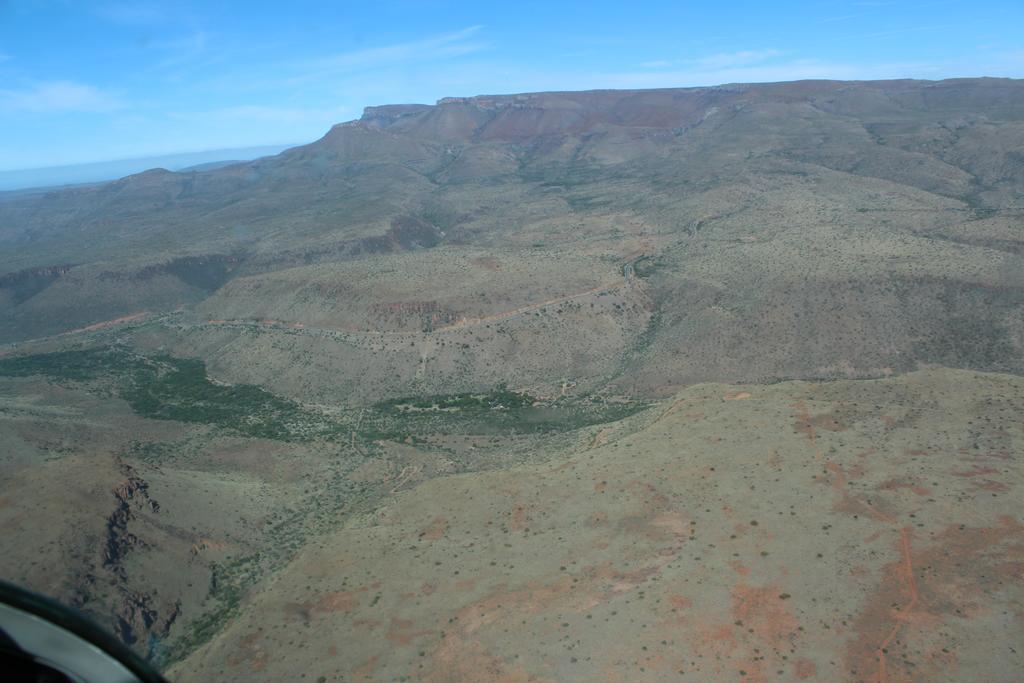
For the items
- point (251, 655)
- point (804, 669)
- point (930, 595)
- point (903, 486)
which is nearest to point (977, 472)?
point (903, 486)

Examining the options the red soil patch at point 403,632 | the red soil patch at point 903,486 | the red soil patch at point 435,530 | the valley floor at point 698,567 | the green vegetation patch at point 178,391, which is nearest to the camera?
the valley floor at point 698,567

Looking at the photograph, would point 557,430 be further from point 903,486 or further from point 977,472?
point 977,472

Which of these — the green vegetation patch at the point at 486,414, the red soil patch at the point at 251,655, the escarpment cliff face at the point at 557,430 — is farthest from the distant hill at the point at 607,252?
the red soil patch at the point at 251,655

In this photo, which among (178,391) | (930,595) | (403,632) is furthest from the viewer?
(178,391)

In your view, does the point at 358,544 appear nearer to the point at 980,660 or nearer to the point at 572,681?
the point at 572,681

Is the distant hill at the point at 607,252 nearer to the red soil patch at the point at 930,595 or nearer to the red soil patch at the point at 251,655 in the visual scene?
the red soil patch at the point at 930,595

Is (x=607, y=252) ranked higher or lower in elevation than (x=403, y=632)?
higher

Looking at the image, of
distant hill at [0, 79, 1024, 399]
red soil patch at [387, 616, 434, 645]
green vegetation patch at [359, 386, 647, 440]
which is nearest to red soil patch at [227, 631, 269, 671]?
red soil patch at [387, 616, 434, 645]

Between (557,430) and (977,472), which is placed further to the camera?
(557,430)

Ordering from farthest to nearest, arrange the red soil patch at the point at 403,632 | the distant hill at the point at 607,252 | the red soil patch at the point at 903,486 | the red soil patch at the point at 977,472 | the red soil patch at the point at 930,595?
the distant hill at the point at 607,252, the red soil patch at the point at 977,472, the red soil patch at the point at 903,486, the red soil patch at the point at 403,632, the red soil patch at the point at 930,595

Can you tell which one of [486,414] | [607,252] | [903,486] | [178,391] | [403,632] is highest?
[607,252]

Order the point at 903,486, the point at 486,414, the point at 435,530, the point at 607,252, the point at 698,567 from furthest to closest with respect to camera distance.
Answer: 1. the point at 607,252
2. the point at 486,414
3. the point at 435,530
4. the point at 903,486
5. the point at 698,567

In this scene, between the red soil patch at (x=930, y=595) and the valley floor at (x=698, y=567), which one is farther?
the valley floor at (x=698, y=567)
